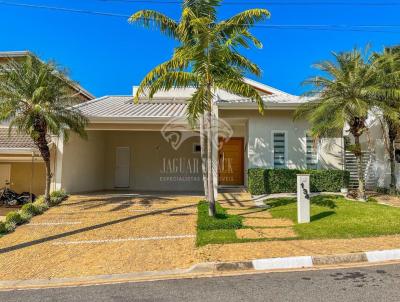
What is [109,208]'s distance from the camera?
39.5 ft

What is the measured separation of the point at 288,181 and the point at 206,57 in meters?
6.90

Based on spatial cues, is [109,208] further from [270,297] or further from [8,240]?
[270,297]

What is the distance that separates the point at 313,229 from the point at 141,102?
44.7 ft

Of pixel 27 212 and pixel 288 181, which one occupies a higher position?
pixel 288 181

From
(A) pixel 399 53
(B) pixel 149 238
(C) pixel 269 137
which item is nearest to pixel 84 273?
(B) pixel 149 238

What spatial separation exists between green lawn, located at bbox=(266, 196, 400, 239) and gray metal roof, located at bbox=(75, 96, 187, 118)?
6664 millimetres

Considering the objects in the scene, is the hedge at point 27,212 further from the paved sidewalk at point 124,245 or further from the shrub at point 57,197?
the paved sidewalk at point 124,245

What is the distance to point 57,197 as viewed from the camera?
1329 cm

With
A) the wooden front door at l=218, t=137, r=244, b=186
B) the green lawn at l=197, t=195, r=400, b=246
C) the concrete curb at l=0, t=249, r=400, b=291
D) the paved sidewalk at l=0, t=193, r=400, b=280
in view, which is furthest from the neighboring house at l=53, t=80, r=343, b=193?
the concrete curb at l=0, t=249, r=400, b=291

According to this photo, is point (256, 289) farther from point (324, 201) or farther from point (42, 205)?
point (42, 205)

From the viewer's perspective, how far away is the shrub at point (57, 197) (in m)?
12.8

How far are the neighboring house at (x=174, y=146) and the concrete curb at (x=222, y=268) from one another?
7.78 meters

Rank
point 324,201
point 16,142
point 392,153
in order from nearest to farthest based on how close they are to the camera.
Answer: point 324,201
point 392,153
point 16,142

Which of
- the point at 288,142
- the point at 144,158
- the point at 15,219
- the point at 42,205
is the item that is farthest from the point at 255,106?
the point at 15,219
